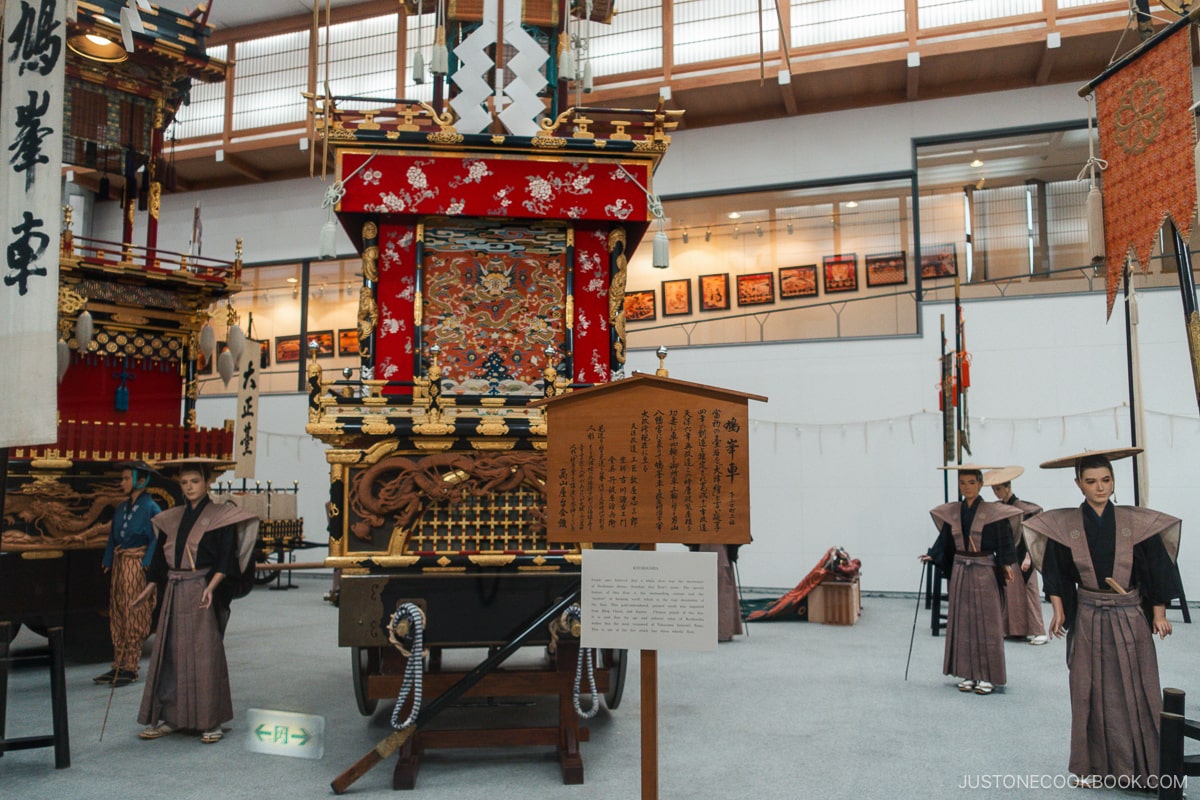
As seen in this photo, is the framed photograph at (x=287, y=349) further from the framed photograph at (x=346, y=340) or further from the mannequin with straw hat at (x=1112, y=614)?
the mannequin with straw hat at (x=1112, y=614)

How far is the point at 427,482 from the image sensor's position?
4254 millimetres

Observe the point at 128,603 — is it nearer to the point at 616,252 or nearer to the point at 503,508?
the point at 503,508

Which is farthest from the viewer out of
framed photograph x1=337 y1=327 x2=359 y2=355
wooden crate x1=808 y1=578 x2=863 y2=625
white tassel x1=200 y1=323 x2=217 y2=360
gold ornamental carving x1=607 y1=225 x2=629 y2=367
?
framed photograph x1=337 y1=327 x2=359 y2=355

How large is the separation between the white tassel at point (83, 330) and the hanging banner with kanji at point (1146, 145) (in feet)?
27.1

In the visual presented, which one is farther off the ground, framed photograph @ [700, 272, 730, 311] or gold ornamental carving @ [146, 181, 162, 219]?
gold ornamental carving @ [146, 181, 162, 219]

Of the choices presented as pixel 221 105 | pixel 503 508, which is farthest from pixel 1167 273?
pixel 221 105

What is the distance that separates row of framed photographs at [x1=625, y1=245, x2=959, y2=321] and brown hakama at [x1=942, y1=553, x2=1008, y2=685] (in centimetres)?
593

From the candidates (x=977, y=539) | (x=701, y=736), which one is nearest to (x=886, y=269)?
(x=977, y=539)

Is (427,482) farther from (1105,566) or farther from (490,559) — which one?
(1105,566)

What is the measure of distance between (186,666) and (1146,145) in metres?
5.51

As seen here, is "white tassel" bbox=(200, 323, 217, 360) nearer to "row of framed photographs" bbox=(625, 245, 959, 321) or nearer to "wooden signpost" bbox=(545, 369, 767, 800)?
"row of framed photographs" bbox=(625, 245, 959, 321)

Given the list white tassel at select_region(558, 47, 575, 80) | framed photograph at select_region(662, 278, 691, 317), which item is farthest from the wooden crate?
white tassel at select_region(558, 47, 575, 80)

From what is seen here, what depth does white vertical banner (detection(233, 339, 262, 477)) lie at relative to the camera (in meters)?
10.3

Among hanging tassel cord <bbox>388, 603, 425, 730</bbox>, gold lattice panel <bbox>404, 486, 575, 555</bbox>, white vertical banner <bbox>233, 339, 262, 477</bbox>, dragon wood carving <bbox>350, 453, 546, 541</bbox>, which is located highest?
white vertical banner <bbox>233, 339, 262, 477</bbox>
